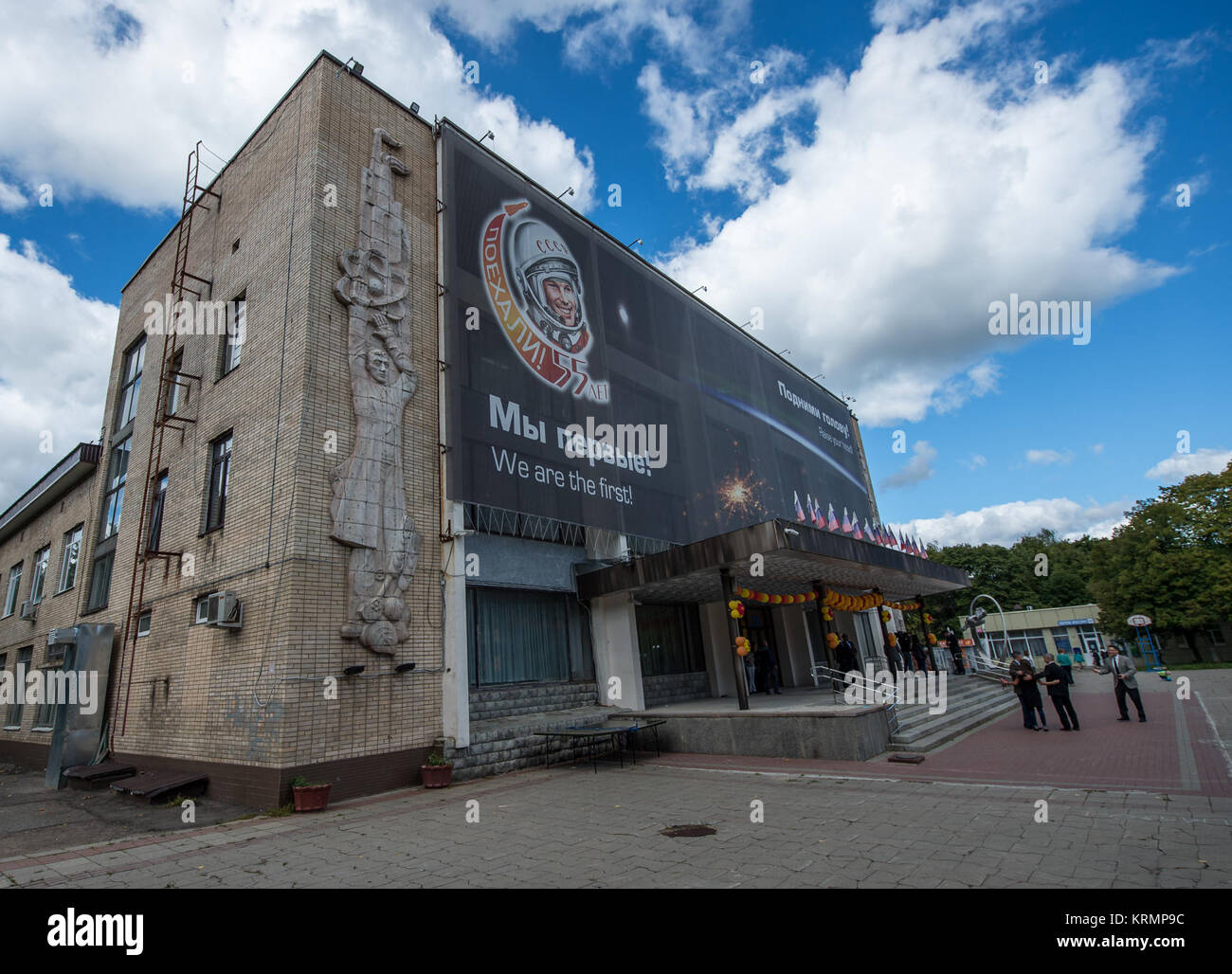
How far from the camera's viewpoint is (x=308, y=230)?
11.5m

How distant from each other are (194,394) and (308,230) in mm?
5172

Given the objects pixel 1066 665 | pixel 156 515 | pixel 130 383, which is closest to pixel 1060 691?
pixel 1066 665

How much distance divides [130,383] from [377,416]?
12494 mm

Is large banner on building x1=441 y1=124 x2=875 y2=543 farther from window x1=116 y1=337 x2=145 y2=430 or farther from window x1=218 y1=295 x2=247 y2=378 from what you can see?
window x1=116 y1=337 x2=145 y2=430

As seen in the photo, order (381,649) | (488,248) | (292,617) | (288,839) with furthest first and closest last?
(488,248) < (381,649) < (292,617) < (288,839)

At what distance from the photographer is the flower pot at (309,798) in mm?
8570

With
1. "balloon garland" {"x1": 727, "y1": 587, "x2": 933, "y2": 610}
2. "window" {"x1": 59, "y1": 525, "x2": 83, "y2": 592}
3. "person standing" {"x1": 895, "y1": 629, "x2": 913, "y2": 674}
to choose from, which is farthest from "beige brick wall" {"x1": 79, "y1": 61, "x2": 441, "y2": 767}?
"person standing" {"x1": 895, "y1": 629, "x2": 913, "y2": 674}

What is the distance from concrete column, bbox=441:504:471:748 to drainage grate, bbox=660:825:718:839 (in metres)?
5.41

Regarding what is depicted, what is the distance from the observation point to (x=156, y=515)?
14.3m

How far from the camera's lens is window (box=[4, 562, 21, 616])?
2291 centimetres

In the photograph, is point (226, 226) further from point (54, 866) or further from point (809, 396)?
point (809, 396)

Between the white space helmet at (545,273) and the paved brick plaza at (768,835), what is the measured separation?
10.8m

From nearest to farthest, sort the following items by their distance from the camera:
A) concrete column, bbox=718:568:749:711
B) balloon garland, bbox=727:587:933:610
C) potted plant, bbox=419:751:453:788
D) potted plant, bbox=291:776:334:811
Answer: potted plant, bbox=291:776:334:811 → potted plant, bbox=419:751:453:788 → concrete column, bbox=718:568:749:711 → balloon garland, bbox=727:587:933:610

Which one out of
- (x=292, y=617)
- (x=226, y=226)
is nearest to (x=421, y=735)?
(x=292, y=617)
